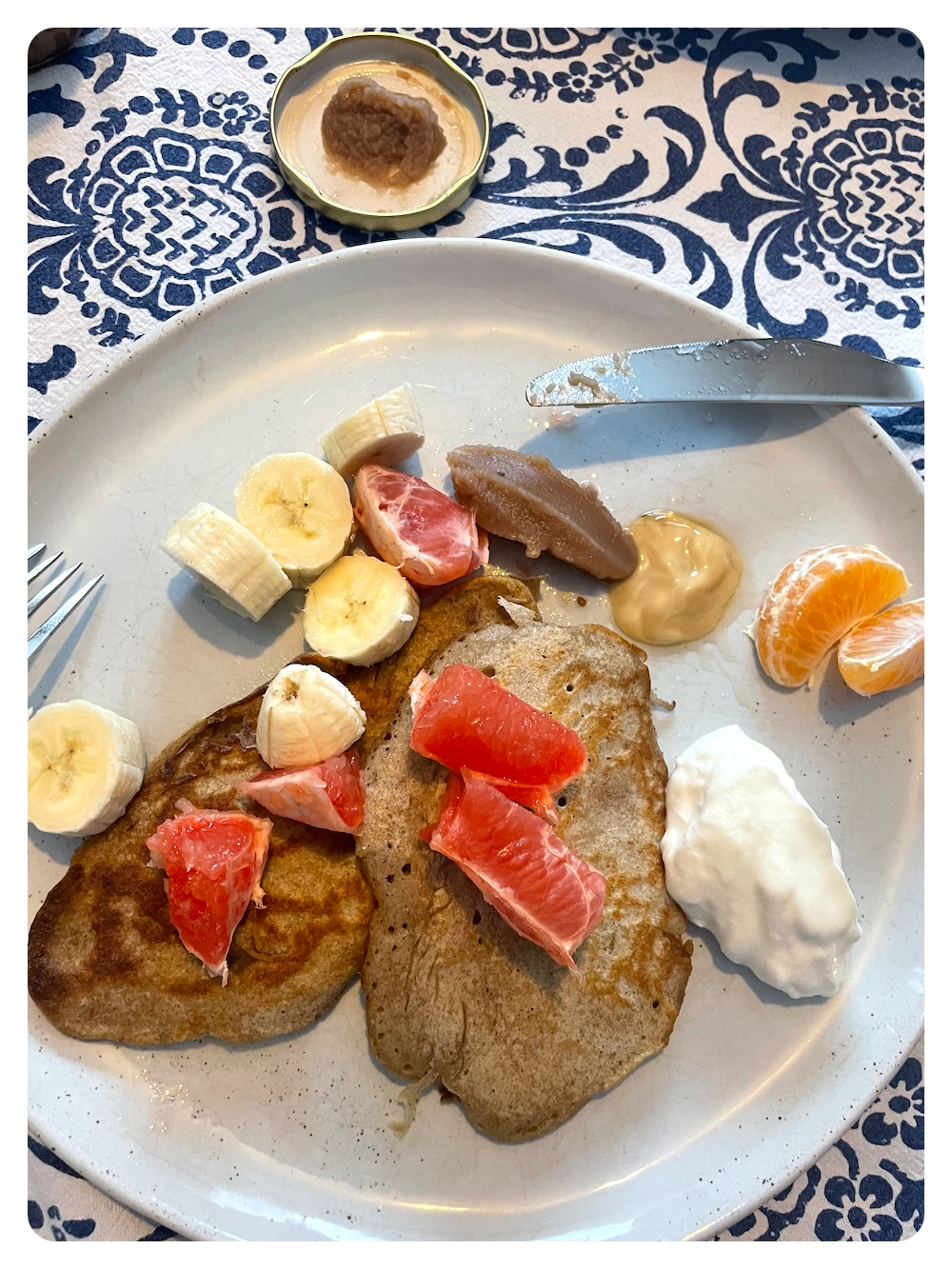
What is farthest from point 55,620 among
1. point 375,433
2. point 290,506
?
point 375,433

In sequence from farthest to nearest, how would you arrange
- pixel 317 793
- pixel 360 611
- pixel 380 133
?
1. pixel 380 133
2. pixel 360 611
3. pixel 317 793

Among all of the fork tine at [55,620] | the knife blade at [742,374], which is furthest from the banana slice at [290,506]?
the knife blade at [742,374]

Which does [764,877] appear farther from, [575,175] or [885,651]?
[575,175]

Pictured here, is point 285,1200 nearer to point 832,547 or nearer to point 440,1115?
point 440,1115

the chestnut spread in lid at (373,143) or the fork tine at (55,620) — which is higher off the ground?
the chestnut spread in lid at (373,143)

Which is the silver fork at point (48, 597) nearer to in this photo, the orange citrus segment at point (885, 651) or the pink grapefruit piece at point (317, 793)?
the pink grapefruit piece at point (317, 793)
